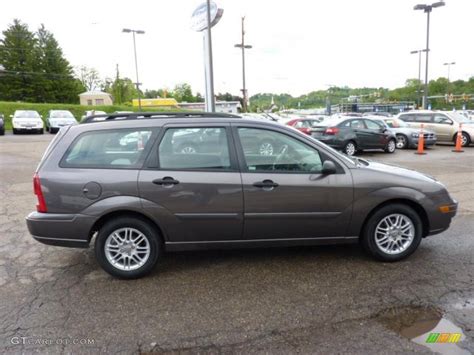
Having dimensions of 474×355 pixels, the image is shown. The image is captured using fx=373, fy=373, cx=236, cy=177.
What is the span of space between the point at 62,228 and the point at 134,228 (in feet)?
2.28

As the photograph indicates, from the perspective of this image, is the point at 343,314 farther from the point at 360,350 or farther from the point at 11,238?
the point at 11,238

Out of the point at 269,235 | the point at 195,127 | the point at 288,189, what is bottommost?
the point at 269,235

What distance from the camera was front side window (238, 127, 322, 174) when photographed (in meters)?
3.87

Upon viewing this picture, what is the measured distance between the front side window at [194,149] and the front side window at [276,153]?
23 centimetres

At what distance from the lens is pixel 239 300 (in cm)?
338

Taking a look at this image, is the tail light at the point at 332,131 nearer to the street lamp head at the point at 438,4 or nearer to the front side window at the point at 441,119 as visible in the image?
the front side window at the point at 441,119

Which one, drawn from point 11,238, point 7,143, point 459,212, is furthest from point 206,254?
point 7,143

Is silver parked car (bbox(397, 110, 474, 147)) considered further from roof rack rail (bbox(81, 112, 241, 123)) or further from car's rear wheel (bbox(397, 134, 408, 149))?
roof rack rail (bbox(81, 112, 241, 123))

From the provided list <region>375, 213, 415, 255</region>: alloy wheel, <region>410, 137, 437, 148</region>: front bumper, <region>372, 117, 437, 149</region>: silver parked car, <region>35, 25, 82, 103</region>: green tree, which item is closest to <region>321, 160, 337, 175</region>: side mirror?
<region>375, 213, 415, 255</region>: alloy wheel

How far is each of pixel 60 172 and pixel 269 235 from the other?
2.19 metres

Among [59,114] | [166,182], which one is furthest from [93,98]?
[166,182]

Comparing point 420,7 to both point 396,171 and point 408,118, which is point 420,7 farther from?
point 396,171

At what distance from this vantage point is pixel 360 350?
2678 millimetres

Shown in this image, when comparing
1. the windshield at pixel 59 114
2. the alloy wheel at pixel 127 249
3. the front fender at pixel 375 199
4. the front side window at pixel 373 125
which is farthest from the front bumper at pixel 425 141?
the windshield at pixel 59 114
